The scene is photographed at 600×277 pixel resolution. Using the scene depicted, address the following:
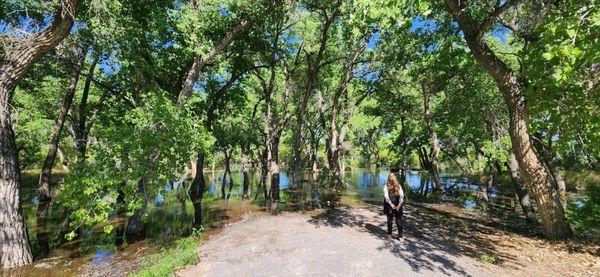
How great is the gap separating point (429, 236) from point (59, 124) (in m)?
20.5

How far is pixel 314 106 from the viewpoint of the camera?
1335 inches

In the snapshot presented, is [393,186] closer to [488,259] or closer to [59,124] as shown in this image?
[488,259]

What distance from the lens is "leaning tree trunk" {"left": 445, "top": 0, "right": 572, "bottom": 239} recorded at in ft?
28.7

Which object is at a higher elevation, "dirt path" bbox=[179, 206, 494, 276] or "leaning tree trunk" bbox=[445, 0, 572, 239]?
"leaning tree trunk" bbox=[445, 0, 572, 239]

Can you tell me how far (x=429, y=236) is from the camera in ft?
32.1

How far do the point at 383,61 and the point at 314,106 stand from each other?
48.1 feet

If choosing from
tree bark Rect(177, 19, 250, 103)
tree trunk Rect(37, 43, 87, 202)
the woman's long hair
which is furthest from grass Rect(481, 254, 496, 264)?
tree trunk Rect(37, 43, 87, 202)

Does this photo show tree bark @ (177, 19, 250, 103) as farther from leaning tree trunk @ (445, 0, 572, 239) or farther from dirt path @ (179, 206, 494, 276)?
leaning tree trunk @ (445, 0, 572, 239)

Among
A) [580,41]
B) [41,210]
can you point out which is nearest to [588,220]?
[580,41]

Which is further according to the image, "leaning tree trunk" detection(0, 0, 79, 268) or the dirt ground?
"leaning tree trunk" detection(0, 0, 79, 268)

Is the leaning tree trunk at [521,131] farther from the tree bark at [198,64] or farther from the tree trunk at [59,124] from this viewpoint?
the tree trunk at [59,124]

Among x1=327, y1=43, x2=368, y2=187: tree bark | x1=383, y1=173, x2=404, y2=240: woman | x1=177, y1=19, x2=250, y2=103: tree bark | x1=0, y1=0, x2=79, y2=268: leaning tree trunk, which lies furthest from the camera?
x1=327, y1=43, x2=368, y2=187: tree bark

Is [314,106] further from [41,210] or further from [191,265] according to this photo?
[191,265]

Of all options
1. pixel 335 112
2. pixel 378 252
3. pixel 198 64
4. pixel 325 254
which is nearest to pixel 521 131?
pixel 378 252
